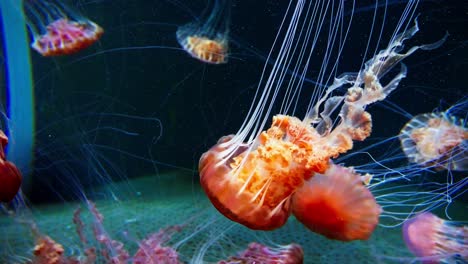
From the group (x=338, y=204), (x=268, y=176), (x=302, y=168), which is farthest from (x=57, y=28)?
(x=338, y=204)

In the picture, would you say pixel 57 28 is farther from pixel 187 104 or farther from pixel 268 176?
pixel 268 176

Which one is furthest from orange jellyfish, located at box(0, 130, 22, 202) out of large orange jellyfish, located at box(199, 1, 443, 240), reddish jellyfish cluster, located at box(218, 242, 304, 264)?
reddish jellyfish cluster, located at box(218, 242, 304, 264)

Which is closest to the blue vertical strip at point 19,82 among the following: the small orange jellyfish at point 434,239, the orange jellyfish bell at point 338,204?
the orange jellyfish bell at point 338,204

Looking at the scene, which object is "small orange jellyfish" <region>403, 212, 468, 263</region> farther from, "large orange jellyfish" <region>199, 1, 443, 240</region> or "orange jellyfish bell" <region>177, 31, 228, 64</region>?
"orange jellyfish bell" <region>177, 31, 228, 64</region>

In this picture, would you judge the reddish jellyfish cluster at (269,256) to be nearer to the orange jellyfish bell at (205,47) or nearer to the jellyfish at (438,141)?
the jellyfish at (438,141)

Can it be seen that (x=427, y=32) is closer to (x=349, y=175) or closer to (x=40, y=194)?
(x=349, y=175)

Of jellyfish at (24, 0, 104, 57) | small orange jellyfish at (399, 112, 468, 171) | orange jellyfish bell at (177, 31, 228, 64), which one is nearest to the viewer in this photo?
Result: small orange jellyfish at (399, 112, 468, 171)

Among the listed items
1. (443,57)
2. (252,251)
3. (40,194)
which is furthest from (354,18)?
(40,194)
